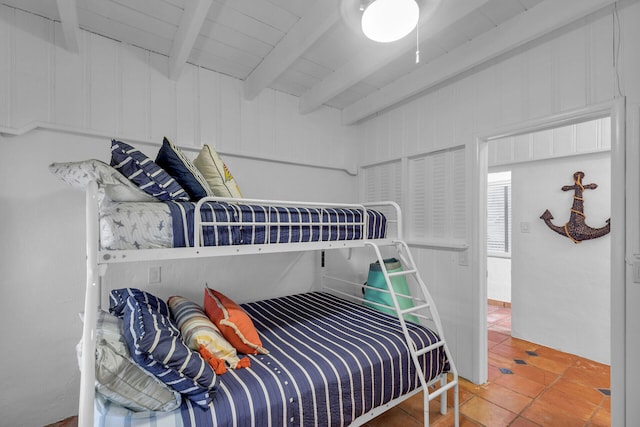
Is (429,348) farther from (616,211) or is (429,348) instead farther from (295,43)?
(295,43)

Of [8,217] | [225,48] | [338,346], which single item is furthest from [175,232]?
[225,48]

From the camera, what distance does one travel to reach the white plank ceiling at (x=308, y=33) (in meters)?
1.77

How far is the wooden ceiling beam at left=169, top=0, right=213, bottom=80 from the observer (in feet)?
5.53

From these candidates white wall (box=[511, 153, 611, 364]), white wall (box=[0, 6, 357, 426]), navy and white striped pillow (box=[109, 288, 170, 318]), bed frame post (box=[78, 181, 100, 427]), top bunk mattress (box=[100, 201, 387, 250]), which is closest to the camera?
bed frame post (box=[78, 181, 100, 427])

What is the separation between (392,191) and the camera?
3203 millimetres

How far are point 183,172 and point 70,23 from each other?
1.15 meters

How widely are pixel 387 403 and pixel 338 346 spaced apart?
0.43m

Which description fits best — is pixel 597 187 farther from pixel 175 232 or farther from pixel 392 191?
pixel 175 232

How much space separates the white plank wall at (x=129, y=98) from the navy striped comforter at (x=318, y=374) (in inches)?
65.3

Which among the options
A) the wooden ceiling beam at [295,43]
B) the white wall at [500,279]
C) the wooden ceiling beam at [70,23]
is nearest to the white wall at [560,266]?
the white wall at [500,279]

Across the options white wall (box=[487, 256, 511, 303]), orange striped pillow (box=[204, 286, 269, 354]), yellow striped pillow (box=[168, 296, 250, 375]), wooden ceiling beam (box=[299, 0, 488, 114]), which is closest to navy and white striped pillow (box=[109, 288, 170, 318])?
yellow striped pillow (box=[168, 296, 250, 375])

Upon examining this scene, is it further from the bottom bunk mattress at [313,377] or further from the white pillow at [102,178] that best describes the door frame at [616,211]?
the white pillow at [102,178]

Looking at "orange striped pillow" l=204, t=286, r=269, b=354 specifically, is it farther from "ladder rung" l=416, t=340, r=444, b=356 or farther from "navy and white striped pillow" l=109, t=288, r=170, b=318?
"ladder rung" l=416, t=340, r=444, b=356

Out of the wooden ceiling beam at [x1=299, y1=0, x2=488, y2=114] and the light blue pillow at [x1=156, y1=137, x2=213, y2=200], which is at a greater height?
the wooden ceiling beam at [x1=299, y1=0, x2=488, y2=114]
